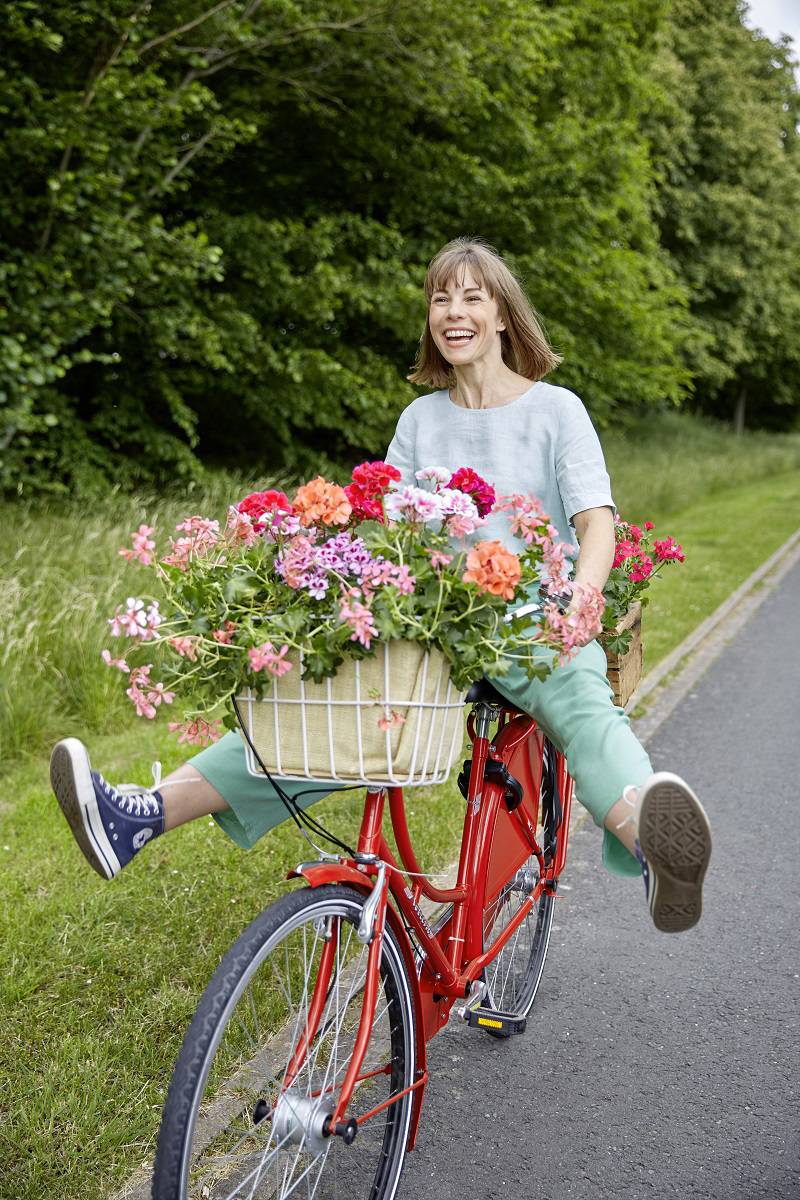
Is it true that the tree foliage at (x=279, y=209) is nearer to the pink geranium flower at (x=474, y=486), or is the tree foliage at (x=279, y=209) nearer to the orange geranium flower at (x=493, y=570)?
the pink geranium flower at (x=474, y=486)

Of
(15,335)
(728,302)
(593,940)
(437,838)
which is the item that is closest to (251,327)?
(15,335)

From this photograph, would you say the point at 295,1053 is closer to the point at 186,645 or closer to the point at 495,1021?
the point at 186,645

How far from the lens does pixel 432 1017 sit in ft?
8.30

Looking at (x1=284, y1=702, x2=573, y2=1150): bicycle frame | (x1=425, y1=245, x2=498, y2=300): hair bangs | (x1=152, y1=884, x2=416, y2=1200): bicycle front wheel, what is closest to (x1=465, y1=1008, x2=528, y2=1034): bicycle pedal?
(x1=284, y1=702, x2=573, y2=1150): bicycle frame

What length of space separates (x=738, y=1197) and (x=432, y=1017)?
2.64 feet

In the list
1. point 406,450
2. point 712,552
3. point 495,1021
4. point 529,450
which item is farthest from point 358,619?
point 712,552

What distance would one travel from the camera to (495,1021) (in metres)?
3.14

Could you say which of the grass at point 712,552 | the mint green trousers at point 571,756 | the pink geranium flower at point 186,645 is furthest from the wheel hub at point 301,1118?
the grass at point 712,552

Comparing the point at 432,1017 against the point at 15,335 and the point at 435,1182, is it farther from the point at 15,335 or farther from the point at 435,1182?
the point at 15,335

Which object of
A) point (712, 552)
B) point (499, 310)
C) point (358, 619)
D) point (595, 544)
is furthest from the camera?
point (712, 552)

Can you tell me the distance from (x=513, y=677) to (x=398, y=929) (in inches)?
23.4

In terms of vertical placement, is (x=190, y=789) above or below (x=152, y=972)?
above

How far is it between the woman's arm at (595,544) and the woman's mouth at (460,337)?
19.7 inches

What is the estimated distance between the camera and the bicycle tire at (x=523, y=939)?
10.4 feet
